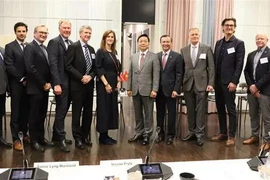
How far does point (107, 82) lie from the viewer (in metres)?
3.97

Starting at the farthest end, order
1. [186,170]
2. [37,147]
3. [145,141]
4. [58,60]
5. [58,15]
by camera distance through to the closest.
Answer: [58,15], [145,141], [37,147], [58,60], [186,170]

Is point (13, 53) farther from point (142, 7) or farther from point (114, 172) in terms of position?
point (142, 7)

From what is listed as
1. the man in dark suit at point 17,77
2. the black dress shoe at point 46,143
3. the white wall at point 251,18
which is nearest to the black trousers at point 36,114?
the black dress shoe at point 46,143

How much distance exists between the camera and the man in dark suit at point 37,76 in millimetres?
3654

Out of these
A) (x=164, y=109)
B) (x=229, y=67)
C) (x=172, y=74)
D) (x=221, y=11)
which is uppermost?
(x=221, y=11)

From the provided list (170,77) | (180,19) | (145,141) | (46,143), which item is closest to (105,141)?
(145,141)

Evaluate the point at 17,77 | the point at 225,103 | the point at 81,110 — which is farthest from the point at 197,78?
the point at 17,77

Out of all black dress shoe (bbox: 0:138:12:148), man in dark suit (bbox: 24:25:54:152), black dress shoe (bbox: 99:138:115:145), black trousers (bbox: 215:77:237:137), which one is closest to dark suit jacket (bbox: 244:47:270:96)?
black trousers (bbox: 215:77:237:137)

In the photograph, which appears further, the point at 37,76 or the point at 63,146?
the point at 63,146

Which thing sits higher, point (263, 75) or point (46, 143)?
point (263, 75)

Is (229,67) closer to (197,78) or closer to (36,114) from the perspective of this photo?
(197,78)

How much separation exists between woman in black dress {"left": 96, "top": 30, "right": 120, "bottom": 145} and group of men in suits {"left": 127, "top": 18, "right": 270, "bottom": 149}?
33cm

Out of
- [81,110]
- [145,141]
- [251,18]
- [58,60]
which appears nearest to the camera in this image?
[58,60]

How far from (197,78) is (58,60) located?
1837 millimetres
